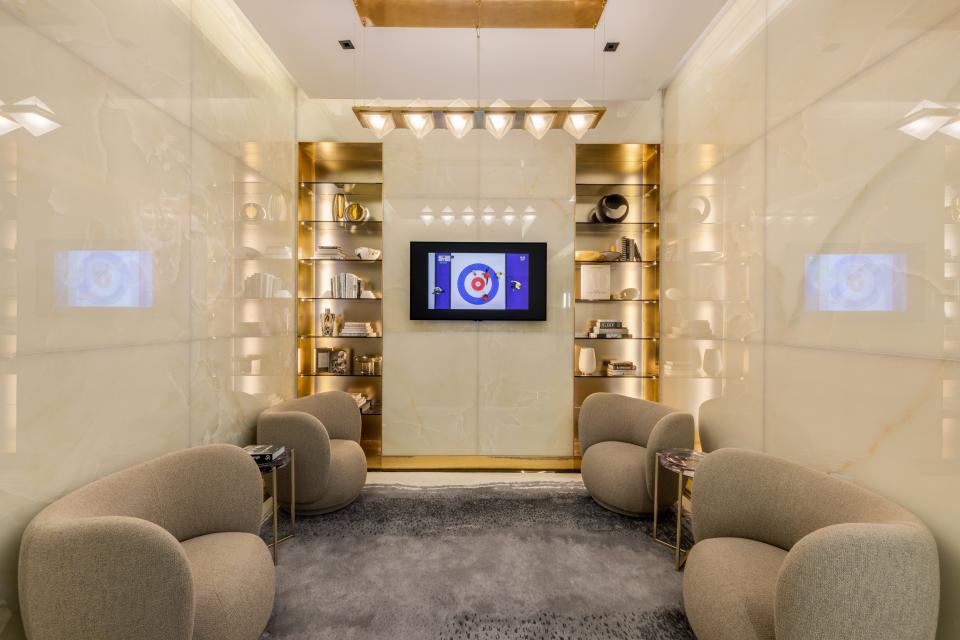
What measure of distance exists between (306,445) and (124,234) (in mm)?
1541

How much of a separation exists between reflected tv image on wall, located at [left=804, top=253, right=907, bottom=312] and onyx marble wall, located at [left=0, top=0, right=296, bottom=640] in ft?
10.6

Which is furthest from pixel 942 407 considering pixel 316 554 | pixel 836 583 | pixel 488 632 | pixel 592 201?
pixel 592 201

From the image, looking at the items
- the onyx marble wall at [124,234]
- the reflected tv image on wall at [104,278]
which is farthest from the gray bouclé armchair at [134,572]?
the reflected tv image on wall at [104,278]

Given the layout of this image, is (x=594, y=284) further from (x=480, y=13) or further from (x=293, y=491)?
(x=293, y=491)

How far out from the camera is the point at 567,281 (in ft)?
13.3

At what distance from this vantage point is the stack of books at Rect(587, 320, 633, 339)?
4059 mm

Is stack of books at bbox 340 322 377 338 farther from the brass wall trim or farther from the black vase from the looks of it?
the black vase

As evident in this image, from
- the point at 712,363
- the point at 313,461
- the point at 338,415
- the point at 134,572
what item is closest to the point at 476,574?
the point at 313,461

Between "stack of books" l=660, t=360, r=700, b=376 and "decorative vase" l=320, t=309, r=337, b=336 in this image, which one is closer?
"stack of books" l=660, t=360, r=700, b=376

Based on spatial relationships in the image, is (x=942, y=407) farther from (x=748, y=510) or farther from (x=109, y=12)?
(x=109, y=12)

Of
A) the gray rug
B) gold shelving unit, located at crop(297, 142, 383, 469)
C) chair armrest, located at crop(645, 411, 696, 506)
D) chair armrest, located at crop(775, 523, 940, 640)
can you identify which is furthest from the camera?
gold shelving unit, located at crop(297, 142, 383, 469)

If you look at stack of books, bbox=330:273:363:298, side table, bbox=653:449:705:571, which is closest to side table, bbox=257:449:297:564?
stack of books, bbox=330:273:363:298

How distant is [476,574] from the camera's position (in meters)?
2.31

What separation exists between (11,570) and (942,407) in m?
3.27
